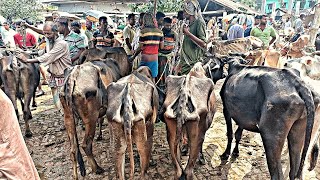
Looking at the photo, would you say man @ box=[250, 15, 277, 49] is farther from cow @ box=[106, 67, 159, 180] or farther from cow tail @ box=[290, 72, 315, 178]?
cow @ box=[106, 67, 159, 180]

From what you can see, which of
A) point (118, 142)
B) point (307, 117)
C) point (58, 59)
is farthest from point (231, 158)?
point (58, 59)

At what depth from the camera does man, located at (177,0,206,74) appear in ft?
19.0

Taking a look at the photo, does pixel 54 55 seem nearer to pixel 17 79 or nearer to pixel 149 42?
pixel 17 79

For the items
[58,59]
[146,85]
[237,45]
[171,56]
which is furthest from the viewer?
[237,45]

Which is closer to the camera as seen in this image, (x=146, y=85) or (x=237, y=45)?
(x=146, y=85)

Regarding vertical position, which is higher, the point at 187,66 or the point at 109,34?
the point at 109,34

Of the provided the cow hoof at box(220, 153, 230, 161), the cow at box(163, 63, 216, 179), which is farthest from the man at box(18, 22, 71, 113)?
the cow hoof at box(220, 153, 230, 161)

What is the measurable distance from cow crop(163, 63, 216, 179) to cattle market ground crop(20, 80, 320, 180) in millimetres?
1088

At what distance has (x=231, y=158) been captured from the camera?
5.34m

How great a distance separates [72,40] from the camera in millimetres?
6797

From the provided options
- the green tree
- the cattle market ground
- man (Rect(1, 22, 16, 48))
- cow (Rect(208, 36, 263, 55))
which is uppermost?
the green tree

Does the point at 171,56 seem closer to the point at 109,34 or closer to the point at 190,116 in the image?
the point at 109,34

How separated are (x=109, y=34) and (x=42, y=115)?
294cm

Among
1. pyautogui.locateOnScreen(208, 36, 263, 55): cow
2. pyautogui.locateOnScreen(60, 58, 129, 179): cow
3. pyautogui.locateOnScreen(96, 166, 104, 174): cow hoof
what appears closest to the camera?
pyautogui.locateOnScreen(60, 58, 129, 179): cow
